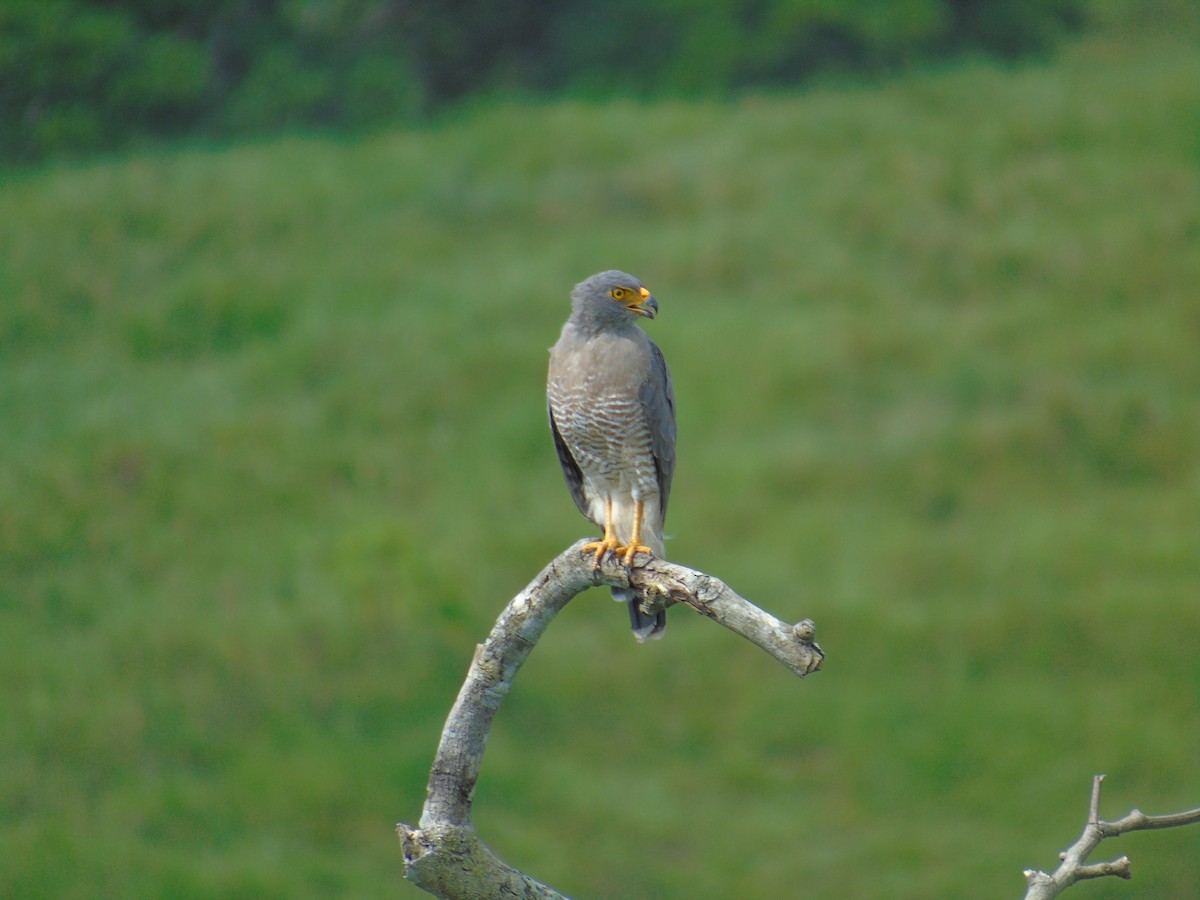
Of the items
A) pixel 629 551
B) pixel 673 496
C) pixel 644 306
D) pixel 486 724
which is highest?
pixel 673 496

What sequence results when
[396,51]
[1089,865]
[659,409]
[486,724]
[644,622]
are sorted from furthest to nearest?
[396,51]
[659,409]
[644,622]
[486,724]
[1089,865]

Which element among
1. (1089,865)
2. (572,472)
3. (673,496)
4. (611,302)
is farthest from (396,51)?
(1089,865)

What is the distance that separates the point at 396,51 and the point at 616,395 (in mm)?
3949

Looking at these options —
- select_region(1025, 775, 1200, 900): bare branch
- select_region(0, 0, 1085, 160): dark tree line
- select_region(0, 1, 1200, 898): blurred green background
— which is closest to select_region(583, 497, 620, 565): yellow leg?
select_region(1025, 775, 1200, 900): bare branch

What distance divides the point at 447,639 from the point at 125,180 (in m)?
2.78

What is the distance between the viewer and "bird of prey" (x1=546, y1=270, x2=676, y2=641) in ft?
10.2

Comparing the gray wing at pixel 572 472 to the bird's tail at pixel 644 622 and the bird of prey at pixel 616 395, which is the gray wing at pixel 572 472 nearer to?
the bird of prey at pixel 616 395

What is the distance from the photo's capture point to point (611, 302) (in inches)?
124

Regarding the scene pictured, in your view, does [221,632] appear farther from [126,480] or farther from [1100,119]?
[1100,119]

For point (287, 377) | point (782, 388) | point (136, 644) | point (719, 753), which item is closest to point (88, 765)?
point (136, 644)

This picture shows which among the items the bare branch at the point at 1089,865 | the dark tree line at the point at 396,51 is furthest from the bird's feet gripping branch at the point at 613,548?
the dark tree line at the point at 396,51

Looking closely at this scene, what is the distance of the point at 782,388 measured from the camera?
6.16 metres

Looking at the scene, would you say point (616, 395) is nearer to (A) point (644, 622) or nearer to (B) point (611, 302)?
(B) point (611, 302)

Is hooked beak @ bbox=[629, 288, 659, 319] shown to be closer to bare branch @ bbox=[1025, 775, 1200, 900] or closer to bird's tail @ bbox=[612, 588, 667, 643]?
bird's tail @ bbox=[612, 588, 667, 643]
